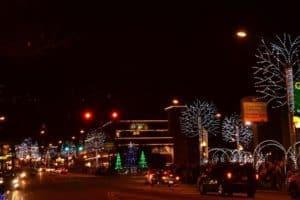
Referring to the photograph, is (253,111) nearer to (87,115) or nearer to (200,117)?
(87,115)

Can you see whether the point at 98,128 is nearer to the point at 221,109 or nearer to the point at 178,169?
the point at 221,109

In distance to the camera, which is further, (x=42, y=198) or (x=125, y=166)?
(x=125, y=166)

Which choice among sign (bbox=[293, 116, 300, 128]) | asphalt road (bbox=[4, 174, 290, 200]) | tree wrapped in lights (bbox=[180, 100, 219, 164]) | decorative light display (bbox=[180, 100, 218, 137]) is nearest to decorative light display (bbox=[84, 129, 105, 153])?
tree wrapped in lights (bbox=[180, 100, 219, 164])

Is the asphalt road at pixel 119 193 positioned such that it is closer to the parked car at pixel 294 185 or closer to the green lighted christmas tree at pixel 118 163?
the parked car at pixel 294 185

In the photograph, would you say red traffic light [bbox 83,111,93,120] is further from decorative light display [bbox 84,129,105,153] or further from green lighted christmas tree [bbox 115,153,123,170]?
decorative light display [bbox 84,129,105,153]

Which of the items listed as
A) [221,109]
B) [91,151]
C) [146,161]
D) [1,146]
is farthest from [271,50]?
[91,151]

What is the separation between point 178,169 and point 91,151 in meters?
123

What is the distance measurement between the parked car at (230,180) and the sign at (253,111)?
8.32 metres

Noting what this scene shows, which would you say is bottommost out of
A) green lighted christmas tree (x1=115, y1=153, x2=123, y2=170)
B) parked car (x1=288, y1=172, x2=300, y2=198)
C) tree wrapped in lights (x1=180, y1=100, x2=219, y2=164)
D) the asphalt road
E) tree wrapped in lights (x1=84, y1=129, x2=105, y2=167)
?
the asphalt road

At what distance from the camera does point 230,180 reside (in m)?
35.6

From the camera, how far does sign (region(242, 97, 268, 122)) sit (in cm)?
4522

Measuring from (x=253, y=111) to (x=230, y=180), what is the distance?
10.9 meters

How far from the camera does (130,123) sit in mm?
164500

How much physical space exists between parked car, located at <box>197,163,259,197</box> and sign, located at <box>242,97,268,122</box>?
832 centimetres
